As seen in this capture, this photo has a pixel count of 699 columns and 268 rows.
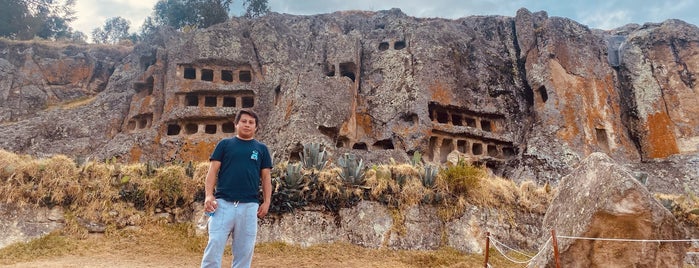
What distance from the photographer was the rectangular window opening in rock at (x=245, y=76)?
28.8 meters

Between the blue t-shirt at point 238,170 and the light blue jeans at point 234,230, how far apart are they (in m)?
0.09

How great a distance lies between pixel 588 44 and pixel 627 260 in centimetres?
2458

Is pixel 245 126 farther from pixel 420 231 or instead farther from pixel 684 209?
pixel 684 209

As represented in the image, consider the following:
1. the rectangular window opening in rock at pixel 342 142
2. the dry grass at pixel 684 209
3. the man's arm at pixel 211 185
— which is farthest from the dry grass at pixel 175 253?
the rectangular window opening in rock at pixel 342 142

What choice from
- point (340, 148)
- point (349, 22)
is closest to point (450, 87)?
point (340, 148)

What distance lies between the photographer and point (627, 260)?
5570 mm

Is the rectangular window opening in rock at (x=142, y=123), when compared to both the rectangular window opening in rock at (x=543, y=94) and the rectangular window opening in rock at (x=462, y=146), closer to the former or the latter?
the rectangular window opening in rock at (x=462, y=146)

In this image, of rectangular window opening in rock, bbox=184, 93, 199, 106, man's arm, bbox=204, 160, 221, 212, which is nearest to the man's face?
man's arm, bbox=204, 160, 221, 212

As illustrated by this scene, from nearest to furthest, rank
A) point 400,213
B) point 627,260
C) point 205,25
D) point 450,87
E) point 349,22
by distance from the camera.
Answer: point 627,260
point 400,213
point 450,87
point 349,22
point 205,25

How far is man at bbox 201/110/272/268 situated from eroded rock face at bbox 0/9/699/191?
15734mm

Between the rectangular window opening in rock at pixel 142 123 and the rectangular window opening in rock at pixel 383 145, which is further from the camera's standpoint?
the rectangular window opening in rock at pixel 142 123

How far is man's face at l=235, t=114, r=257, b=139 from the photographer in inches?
213

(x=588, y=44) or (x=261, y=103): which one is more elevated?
(x=588, y=44)

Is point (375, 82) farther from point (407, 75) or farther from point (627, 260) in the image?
point (627, 260)
